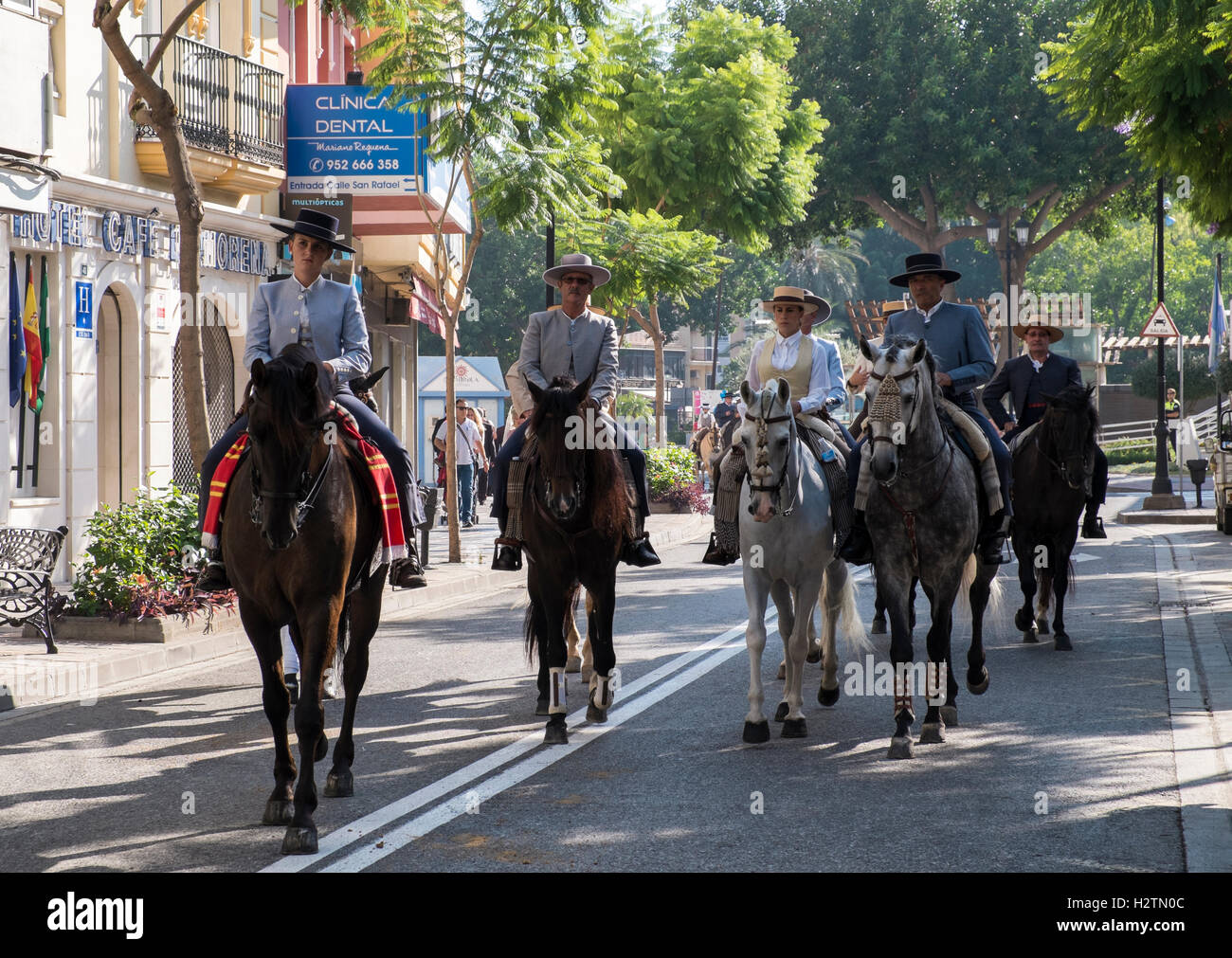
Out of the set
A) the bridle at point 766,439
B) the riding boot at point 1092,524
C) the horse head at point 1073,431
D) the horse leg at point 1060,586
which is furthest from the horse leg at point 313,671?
the riding boot at point 1092,524

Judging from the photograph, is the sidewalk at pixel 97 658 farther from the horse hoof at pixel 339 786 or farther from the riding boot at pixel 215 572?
the horse hoof at pixel 339 786

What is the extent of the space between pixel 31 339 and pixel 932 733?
1325 cm

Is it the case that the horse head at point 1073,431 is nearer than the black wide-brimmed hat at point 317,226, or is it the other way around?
the black wide-brimmed hat at point 317,226

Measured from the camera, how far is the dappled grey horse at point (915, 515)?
8070 mm

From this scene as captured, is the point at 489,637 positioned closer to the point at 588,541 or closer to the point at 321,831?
the point at 588,541

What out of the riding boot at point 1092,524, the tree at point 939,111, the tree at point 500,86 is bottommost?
the riding boot at point 1092,524

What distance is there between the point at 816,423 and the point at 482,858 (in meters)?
4.39

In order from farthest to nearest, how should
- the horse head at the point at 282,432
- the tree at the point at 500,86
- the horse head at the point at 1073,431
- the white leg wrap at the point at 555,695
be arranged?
the tree at the point at 500,86 → the horse head at the point at 1073,431 → the white leg wrap at the point at 555,695 → the horse head at the point at 282,432

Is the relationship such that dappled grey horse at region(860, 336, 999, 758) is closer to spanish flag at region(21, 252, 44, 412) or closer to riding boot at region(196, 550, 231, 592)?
riding boot at region(196, 550, 231, 592)

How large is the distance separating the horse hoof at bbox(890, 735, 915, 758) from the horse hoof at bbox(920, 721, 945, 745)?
1.02 feet

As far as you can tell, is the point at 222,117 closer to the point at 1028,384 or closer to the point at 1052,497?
the point at 1028,384

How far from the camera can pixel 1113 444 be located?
5778cm

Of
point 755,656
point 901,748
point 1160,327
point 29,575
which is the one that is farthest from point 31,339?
point 1160,327

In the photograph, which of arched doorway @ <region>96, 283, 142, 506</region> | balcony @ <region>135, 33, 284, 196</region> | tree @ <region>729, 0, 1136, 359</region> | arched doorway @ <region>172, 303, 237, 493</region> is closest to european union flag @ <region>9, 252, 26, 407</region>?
arched doorway @ <region>96, 283, 142, 506</region>
